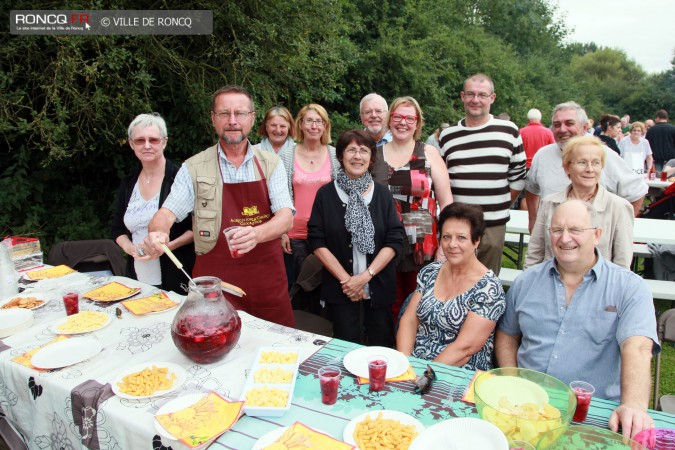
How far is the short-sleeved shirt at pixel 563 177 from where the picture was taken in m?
3.04

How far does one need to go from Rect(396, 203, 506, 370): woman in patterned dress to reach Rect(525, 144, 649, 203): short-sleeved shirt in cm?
113

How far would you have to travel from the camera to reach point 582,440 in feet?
4.04

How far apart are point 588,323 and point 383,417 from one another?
106 cm

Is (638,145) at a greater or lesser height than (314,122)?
greater

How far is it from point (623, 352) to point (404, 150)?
1.93m

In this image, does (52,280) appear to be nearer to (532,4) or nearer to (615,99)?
(532,4)

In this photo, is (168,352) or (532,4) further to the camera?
(532,4)

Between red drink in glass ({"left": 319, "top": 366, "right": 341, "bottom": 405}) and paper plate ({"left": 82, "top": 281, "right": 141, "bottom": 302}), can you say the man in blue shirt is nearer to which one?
red drink in glass ({"left": 319, "top": 366, "right": 341, "bottom": 405})

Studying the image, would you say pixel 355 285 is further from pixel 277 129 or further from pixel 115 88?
pixel 115 88

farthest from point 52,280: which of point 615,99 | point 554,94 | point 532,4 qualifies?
point 615,99

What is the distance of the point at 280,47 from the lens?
18.3 ft

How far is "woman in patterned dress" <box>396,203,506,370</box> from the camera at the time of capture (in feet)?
6.91

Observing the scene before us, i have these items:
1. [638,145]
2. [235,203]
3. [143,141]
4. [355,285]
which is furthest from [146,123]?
[638,145]

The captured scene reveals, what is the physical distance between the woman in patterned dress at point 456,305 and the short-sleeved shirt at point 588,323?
18 cm
